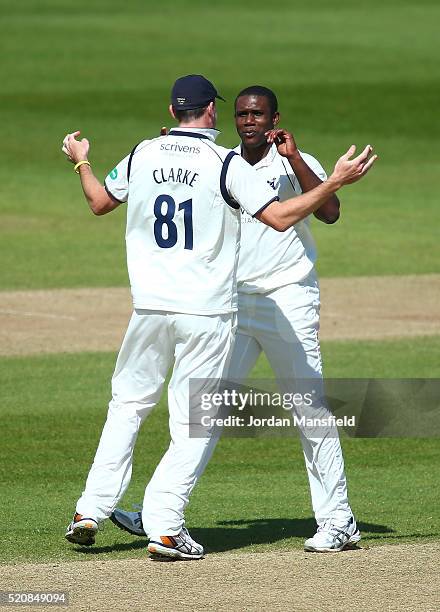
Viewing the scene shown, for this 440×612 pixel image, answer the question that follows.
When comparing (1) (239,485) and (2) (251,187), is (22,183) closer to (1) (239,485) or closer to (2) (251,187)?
(1) (239,485)

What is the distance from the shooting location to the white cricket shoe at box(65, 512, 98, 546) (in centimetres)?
773

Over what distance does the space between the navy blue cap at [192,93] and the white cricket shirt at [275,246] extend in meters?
0.62

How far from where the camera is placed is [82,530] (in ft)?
25.4

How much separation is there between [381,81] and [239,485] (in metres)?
26.9

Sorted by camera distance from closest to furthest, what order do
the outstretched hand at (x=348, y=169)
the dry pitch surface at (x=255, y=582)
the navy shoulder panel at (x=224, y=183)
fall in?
the dry pitch surface at (x=255, y=582) < the outstretched hand at (x=348, y=169) < the navy shoulder panel at (x=224, y=183)

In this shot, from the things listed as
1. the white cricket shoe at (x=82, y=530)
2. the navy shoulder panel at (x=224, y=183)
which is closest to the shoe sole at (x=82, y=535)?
the white cricket shoe at (x=82, y=530)

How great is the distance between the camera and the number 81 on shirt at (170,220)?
7.70 m

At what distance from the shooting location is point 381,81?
117ft

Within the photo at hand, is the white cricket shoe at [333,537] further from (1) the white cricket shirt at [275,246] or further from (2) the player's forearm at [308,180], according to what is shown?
(2) the player's forearm at [308,180]

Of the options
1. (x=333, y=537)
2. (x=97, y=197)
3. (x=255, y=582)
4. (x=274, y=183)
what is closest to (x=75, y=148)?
(x=97, y=197)

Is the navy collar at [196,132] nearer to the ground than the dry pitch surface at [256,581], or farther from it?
farther from it

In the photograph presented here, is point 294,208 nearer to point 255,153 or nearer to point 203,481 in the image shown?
point 255,153

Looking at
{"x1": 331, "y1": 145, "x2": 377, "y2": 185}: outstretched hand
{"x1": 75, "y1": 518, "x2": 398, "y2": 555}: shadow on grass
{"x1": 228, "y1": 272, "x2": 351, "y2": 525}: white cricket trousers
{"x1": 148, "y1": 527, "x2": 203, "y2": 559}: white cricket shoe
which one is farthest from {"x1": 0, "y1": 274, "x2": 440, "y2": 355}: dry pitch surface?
{"x1": 331, "y1": 145, "x2": 377, "y2": 185}: outstretched hand

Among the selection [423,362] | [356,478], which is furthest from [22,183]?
[356,478]
